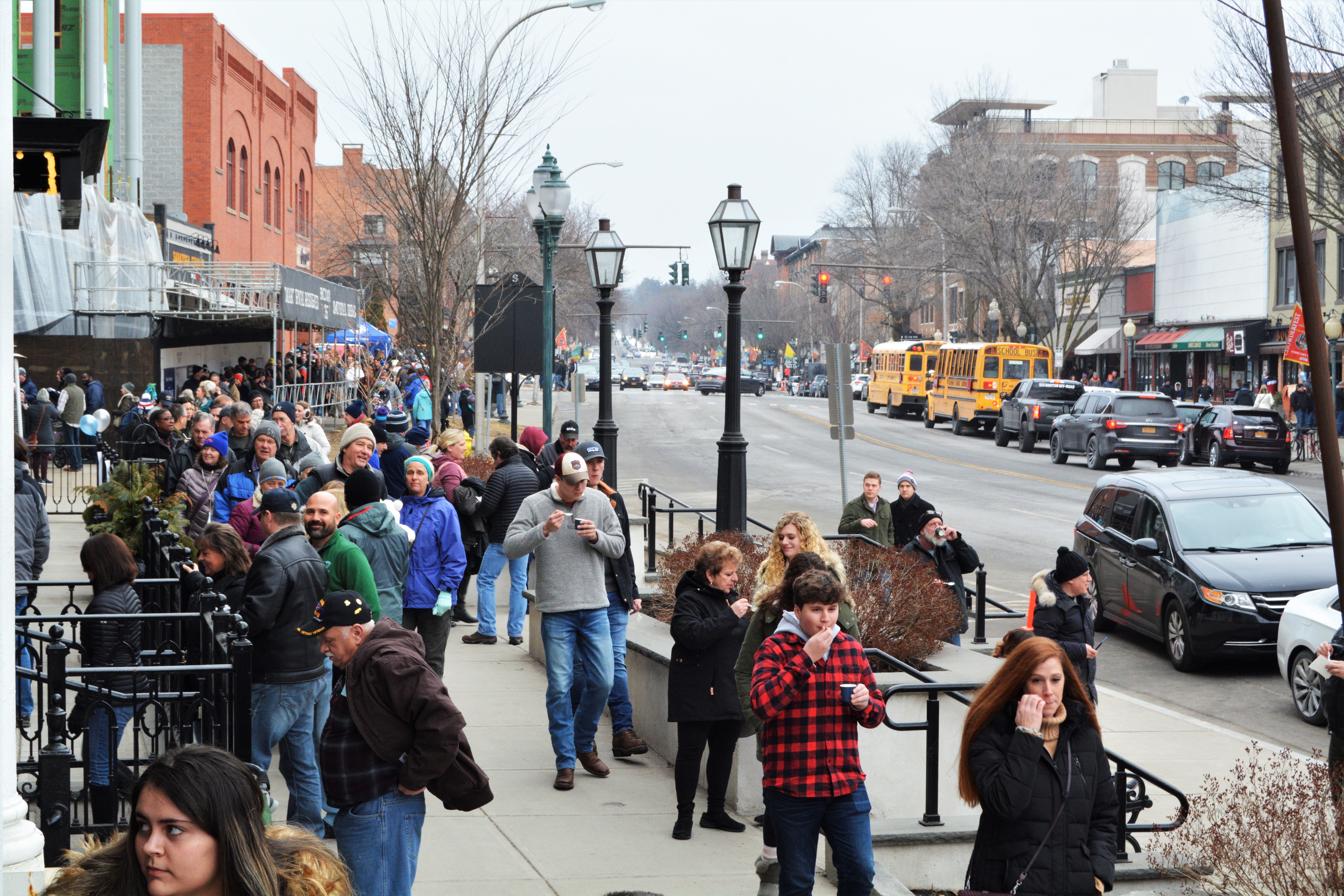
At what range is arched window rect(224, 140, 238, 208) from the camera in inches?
1706

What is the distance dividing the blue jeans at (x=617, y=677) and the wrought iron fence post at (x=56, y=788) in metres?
3.35

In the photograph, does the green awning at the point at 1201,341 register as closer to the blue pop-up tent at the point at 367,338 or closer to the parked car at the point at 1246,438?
the parked car at the point at 1246,438

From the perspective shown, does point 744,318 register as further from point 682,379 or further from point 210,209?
point 210,209

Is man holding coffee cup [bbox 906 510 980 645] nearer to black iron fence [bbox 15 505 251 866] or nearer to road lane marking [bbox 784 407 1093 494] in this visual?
black iron fence [bbox 15 505 251 866]

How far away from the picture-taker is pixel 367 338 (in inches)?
1922

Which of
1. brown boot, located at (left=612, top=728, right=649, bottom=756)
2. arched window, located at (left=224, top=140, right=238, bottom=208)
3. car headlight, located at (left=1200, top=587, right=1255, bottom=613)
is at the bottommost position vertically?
brown boot, located at (left=612, top=728, right=649, bottom=756)

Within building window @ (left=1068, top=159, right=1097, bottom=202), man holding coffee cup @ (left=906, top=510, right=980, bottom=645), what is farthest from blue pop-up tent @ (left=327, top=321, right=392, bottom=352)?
man holding coffee cup @ (left=906, top=510, right=980, bottom=645)

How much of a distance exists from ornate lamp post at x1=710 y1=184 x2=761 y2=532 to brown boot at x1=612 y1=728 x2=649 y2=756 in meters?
2.89

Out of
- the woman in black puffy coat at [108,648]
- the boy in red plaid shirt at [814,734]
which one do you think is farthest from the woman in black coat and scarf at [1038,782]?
the woman in black puffy coat at [108,648]

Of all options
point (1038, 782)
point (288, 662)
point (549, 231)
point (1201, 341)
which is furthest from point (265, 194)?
point (1038, 782)

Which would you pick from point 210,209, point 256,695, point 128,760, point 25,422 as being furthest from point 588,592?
point 210,209

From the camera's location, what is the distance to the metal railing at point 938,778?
6527mm

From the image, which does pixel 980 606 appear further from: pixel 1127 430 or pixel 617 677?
pixel 1127 430

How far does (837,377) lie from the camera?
15.2 m
